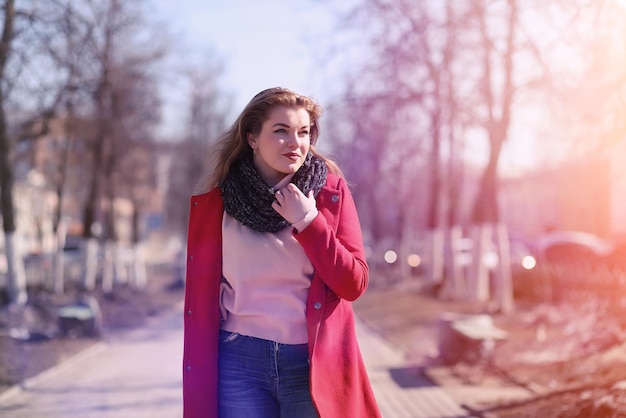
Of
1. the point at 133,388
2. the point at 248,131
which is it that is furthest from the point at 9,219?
the point at 248,131

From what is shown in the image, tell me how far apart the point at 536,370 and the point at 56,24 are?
845cm

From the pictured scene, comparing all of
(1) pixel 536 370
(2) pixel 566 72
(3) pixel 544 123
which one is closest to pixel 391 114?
(3) pixel 544 123

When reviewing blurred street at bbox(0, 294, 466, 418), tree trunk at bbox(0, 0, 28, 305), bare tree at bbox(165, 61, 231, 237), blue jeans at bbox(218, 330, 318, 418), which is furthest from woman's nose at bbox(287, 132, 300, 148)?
bare tree at bbox(165, 61, 231, 237)

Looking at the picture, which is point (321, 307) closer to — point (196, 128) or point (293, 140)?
point (293, 140)

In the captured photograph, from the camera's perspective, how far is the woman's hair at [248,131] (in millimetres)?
2867

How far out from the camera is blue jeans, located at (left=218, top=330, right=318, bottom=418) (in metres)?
2.75

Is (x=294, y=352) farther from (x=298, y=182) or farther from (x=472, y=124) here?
(x=472, y=124)

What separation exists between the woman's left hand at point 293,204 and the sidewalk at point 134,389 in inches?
190

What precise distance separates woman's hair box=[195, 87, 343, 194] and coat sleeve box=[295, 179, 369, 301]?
219 mm

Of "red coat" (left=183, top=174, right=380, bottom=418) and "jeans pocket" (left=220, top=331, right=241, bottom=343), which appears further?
"jeans pocket" (left=220, top=331, right=241, bottom=343)

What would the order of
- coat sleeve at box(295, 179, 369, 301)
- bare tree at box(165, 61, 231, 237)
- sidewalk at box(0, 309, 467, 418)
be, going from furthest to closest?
bare tree at box(165, 61, 231, 237), sidewalk at box(0, 309, 467, 418), coat sleeve at box(295, 179, 369, 301)

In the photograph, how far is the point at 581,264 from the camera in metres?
11.8

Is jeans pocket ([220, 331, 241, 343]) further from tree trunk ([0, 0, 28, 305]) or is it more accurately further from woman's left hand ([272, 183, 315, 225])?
tree trunk ([0, 0, 28, 305])

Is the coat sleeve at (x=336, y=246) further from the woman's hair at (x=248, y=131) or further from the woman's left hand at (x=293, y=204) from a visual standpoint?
the woman's hair at (x=248, y=131)
